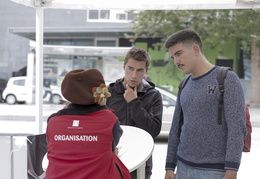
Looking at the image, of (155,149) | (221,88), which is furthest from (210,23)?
(221,88)

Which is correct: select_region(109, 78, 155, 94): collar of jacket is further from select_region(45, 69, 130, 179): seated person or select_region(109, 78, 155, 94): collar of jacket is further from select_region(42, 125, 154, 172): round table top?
select_region(45, 69, 130, 179): seated person

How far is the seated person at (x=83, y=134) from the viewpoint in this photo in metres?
1.84

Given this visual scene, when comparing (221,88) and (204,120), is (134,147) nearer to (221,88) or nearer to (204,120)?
(204,120)

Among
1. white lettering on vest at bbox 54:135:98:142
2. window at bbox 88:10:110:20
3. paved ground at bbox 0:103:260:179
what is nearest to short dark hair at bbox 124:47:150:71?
white lettering on vest at bbox 54:135:98:142

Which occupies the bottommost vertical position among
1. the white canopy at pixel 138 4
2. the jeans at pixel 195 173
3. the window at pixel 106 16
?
the jeans at pixel 195 173

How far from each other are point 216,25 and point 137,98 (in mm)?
16552

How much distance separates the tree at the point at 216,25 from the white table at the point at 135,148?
616 inches

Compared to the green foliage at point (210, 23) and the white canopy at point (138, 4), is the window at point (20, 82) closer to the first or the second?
the green foliage at point (210, 23)

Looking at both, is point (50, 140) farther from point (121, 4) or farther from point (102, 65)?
point (102, 65)

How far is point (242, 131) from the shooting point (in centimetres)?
210

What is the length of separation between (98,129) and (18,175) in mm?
2334

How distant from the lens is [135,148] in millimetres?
2439

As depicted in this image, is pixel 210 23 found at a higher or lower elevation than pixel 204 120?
higher

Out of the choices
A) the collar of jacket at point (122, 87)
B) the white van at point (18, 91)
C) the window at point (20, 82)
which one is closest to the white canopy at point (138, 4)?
the collar of jacket at point (122, 87)
